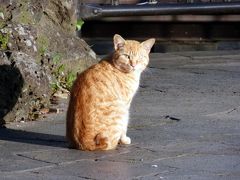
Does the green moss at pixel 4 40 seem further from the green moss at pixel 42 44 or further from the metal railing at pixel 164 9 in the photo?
the metal railing at pixel 164 9

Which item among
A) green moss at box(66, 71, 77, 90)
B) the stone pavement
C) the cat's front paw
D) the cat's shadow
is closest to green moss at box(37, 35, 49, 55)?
green moss at box(66, 71, 77, 90)

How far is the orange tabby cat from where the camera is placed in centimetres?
802

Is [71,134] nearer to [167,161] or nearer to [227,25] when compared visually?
[167,161]

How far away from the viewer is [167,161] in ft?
25.0

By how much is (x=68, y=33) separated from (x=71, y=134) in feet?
14.3

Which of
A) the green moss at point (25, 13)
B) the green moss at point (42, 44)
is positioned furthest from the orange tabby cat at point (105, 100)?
the green moss at point (25, 13)

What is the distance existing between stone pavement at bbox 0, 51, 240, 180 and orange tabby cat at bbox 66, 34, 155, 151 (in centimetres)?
14

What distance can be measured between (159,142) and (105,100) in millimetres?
767

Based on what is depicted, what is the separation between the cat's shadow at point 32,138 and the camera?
852 centimetres

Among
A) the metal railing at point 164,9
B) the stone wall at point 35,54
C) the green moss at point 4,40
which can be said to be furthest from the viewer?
the metal railing at point 164,9

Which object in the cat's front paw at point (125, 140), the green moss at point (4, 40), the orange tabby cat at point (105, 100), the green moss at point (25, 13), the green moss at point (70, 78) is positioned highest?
the green moss at point (25, 13)

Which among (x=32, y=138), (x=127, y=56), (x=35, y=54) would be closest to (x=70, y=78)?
(x=35, y=54)

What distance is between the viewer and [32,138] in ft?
28.8

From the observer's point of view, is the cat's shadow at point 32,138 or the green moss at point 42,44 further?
the green moss at point 42,44
